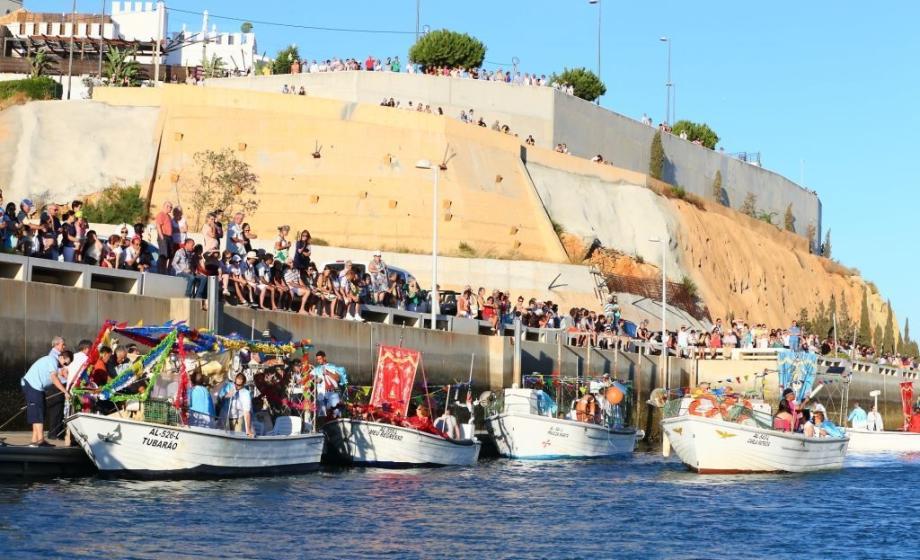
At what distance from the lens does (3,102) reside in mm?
Answer: 75750

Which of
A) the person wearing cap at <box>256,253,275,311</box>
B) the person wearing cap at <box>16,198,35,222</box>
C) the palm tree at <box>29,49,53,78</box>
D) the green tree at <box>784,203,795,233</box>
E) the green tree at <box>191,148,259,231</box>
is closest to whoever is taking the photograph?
the person wearing cap at <box>16,198,35,222</box>

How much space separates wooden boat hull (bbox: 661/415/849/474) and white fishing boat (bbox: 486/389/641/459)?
4.41 m

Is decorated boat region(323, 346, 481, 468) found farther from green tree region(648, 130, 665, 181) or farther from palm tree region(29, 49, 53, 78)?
palm tree region(29, 49, 53, 78)

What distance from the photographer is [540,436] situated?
134 feet

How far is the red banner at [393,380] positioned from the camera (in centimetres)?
3550

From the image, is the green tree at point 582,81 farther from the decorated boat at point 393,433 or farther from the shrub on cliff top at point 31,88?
the decorated boat at point 393,433

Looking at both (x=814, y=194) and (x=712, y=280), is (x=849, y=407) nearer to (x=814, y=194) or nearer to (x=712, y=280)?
(x=712, y=280)

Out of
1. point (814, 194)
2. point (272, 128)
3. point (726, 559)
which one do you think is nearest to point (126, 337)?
point (726, 559)

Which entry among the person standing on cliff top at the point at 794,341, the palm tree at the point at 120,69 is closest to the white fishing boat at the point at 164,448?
the person standing on cliff top at the point at 794,341

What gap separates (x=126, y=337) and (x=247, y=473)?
3.85m

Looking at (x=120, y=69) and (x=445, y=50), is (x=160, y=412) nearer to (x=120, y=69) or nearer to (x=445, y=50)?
(x=445, y=50)

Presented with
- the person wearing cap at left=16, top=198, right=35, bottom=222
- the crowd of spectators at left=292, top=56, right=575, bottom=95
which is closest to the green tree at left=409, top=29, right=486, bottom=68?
the crowd of spectators at left=292, top=56, right=575, bottom=95

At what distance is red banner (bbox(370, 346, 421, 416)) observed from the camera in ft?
116

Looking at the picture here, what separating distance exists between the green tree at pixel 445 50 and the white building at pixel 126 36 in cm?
2504
